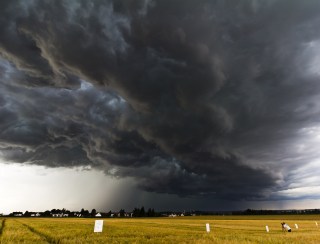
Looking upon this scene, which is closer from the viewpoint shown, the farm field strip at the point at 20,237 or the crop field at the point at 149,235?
the farm field strip at the point at 20,237

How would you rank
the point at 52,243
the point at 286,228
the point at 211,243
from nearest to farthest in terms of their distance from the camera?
the point at 211,243
the point at 52,243
the point at 286,228

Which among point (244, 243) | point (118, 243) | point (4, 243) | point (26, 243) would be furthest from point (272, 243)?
point (4, 243)

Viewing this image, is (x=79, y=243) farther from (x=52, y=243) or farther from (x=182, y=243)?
(x=182, y=243)

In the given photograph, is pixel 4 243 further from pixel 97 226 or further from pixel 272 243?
pixel 272 243

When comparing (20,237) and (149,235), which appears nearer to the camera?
(20,237)

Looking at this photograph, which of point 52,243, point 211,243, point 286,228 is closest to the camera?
point 211,243

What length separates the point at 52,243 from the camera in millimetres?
25688

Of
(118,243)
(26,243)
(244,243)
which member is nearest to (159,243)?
(118,243)

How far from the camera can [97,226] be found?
79.0 feet

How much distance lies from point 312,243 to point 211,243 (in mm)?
8623

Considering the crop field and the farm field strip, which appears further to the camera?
the crop field

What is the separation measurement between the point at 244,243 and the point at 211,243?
2815 millimetres

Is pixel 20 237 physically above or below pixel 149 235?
below

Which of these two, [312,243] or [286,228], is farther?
[286,228]
